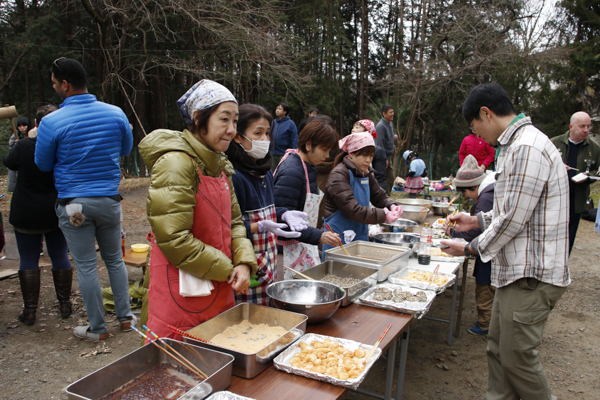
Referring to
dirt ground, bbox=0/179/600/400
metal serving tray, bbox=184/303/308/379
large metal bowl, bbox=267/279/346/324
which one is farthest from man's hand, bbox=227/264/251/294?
dirt ground, bbox=0/179/600/400

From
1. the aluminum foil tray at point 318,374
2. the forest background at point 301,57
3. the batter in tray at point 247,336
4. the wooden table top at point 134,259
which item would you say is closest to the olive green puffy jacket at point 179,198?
the batter in tray at point 247,336

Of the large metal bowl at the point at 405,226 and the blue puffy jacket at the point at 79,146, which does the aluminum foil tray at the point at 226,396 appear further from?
the large metal bowl at the point at 405,226

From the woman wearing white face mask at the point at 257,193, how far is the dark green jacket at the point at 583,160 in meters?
4.04

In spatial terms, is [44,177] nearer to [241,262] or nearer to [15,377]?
[15,377]

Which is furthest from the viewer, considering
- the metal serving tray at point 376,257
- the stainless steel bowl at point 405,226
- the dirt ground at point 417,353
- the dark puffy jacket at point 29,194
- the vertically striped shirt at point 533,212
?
the stainless steel bowl at point 405,226

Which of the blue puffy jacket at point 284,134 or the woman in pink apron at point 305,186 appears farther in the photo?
the blue puffy jacket at point 284,134

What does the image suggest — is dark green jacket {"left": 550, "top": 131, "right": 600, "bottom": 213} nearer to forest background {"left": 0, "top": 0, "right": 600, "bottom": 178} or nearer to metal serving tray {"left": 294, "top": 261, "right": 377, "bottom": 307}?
metal serving tray {"left": 294, "top": 261, "right": 377, "bottom": 307}

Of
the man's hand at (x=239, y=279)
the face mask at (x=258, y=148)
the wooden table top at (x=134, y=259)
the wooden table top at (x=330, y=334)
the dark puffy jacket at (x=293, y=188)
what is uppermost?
the face mask at (x=258, y=148)

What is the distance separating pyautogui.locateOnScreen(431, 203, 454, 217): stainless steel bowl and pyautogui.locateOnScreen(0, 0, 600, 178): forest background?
22.1 feet

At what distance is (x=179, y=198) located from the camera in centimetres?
150

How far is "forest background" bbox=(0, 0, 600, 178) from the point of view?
10.4 m

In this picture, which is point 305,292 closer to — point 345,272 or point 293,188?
point 345,272

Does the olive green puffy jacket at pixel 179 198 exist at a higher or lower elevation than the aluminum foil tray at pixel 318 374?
higher

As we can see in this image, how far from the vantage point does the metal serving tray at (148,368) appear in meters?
1.17
